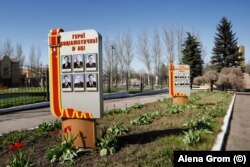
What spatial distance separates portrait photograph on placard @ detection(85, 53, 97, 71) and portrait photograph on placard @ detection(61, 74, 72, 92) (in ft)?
1.61

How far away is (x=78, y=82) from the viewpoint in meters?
6.27

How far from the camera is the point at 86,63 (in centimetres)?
616

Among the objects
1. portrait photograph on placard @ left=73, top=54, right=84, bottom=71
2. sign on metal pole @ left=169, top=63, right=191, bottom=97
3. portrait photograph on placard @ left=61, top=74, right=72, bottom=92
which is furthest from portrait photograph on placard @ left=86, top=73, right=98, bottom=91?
sign on metal pole @ left=169, top=63, right=191, bottom=97

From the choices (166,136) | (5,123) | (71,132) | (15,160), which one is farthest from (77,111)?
(5,123)

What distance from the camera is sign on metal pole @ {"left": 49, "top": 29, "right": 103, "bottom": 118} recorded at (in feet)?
19.9

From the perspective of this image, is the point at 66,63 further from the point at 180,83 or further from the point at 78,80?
the point at 180,83

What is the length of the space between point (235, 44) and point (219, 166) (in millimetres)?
42632

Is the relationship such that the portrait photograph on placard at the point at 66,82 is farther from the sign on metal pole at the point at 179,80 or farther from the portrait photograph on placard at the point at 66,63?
the sign on metal pole at the point at 179,80

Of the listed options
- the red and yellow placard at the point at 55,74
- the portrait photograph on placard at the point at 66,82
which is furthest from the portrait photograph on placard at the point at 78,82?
the red and yellow placard at the point at 55,74

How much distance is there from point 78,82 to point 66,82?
307 millimetres

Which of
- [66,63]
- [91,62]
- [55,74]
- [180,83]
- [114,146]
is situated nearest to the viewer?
[114,146]

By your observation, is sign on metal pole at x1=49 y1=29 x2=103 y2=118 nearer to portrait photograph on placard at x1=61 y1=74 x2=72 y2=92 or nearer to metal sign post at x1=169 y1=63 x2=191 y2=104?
portrait photograph on placard at x1=61 y1=74 x2=72 y2=92

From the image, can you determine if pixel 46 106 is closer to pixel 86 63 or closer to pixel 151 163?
pixel 86 63

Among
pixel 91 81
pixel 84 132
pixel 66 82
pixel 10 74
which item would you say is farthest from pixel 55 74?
pixel 10 74
